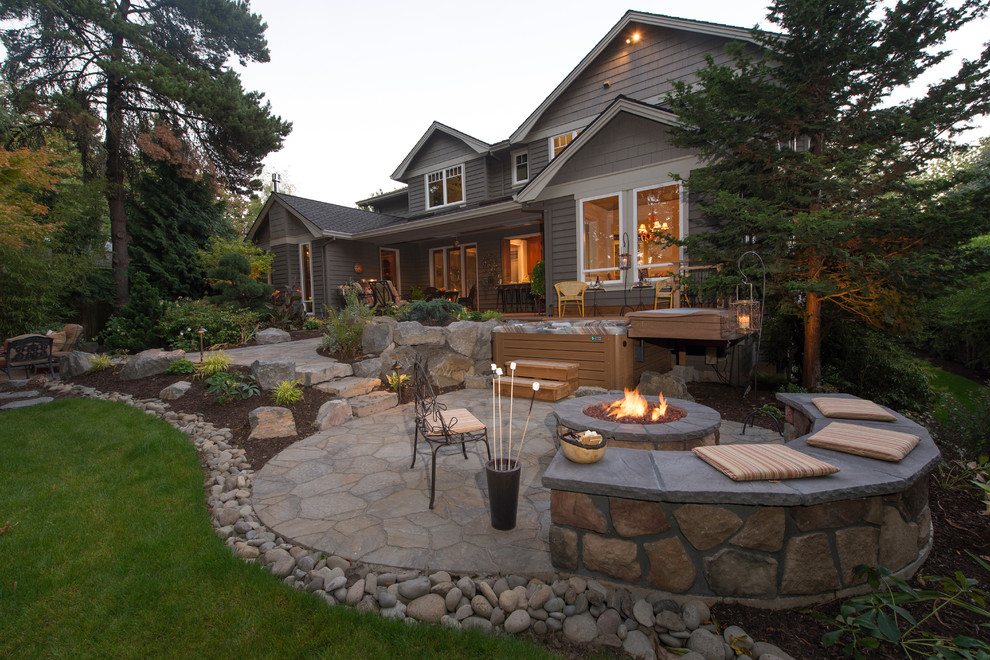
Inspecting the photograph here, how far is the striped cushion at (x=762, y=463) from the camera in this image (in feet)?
6.14

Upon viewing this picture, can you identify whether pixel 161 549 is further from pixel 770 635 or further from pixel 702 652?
pixel 770 635

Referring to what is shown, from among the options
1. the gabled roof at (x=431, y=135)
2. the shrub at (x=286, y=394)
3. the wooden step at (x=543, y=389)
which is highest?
the gabled roof at (x=431, y=135)

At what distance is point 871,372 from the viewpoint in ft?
18.3

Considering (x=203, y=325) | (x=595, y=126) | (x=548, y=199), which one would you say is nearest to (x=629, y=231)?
(x=548, y=199)

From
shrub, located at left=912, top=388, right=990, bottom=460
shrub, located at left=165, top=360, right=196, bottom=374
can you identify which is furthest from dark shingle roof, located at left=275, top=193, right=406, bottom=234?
shrub, located at left=912, top=388, right=990, bottom=460

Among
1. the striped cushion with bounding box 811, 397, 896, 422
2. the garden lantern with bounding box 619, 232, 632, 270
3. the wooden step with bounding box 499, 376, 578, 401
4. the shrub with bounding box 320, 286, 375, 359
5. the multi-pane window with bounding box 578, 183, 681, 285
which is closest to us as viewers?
the striped cushion with bounding box 811, 397, 896, 422

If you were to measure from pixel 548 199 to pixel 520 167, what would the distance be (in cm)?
380

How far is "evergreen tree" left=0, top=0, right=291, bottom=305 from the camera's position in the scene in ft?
31.1

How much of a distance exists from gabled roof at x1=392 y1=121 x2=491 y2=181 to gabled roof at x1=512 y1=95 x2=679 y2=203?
438 centimetres

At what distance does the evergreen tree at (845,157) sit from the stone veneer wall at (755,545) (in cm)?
313

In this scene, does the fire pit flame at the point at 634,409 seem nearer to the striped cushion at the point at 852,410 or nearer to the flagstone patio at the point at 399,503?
the flagstone patio at the point at 399,503

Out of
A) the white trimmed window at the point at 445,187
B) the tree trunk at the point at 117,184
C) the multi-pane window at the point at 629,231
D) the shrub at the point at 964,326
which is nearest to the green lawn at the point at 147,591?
the shrub at the point at 964,326

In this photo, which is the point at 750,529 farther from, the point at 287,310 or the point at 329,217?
the point at 329,217

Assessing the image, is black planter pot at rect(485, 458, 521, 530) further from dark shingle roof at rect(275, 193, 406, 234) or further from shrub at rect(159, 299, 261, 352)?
dark shingle roof at rect(275, 193, 406, 234)
